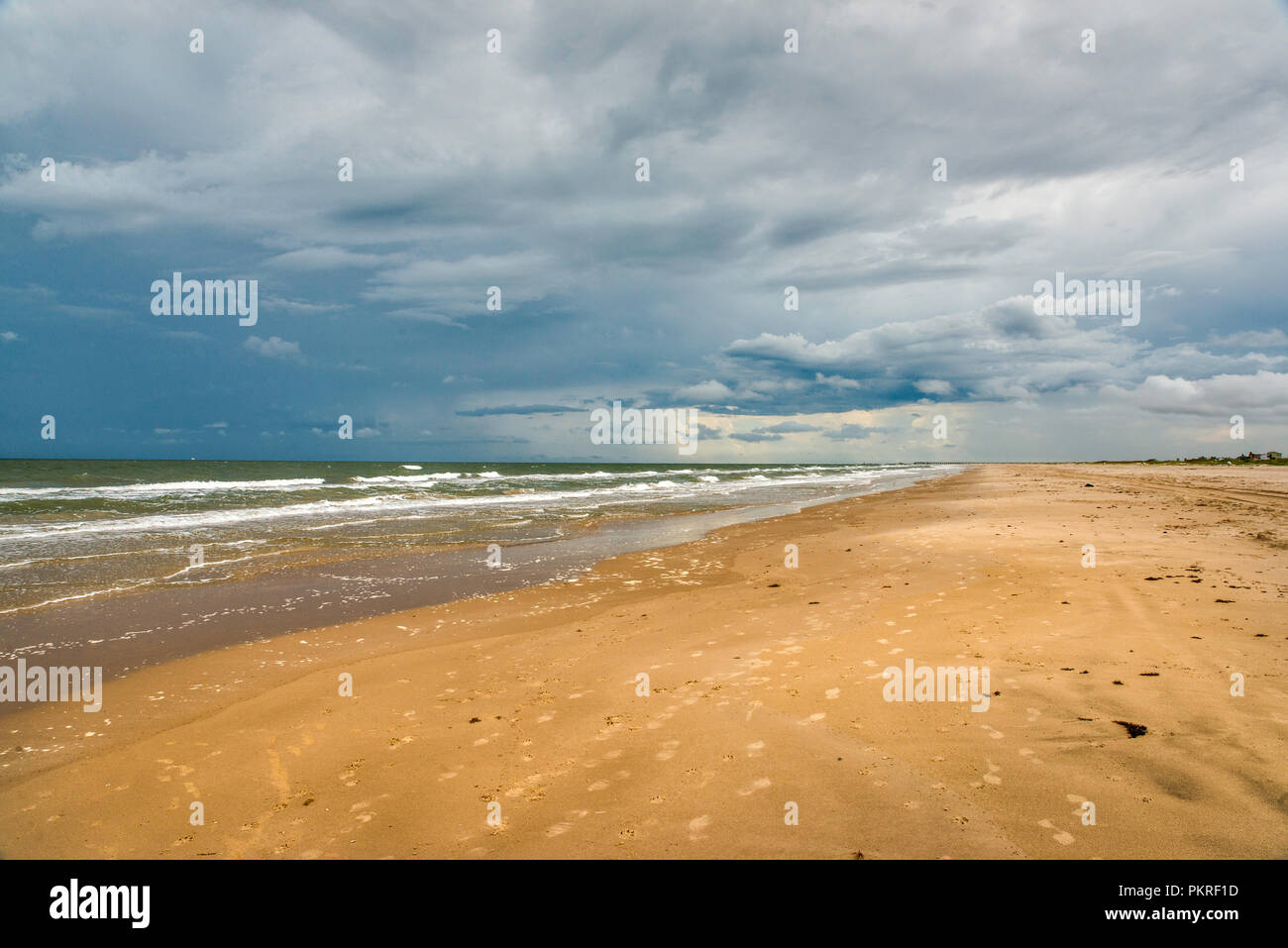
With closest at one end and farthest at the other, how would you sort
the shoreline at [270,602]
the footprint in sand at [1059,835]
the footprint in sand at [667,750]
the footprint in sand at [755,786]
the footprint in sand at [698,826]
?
the footprint in sand at [1059,835]
the footprint in sand at [698,826]
the footprint in sand at [755,786]
the footprint in sand at [667,750]
the shoreline at [270,602]

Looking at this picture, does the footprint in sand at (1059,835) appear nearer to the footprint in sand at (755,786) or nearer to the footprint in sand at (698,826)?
the footprint in sand at (755,786)

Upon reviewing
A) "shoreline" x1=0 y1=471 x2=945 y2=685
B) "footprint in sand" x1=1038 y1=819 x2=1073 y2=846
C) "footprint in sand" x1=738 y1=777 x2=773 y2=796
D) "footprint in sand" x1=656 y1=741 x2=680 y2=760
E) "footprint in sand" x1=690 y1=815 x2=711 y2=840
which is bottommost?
"footprint in sand" x1=690 y1=815 x2=711 y2=840

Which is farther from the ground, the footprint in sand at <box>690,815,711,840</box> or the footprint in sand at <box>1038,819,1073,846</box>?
the footprint in sand at <box>1038,819,1073,846</box>

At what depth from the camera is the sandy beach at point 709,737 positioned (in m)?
3.98

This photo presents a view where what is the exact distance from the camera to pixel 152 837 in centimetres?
426

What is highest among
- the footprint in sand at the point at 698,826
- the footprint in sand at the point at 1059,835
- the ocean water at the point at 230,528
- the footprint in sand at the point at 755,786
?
the ocean water at the point at 230,528

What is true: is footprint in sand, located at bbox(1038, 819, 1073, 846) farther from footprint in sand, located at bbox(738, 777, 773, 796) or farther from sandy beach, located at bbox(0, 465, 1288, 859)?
footprint in sand, located at bbox(738, 777, 773, 796)

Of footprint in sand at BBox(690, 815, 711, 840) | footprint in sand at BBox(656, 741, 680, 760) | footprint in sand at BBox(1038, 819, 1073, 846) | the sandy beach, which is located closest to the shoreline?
the sandy beach

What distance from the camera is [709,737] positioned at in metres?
5.32

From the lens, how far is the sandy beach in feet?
13.1

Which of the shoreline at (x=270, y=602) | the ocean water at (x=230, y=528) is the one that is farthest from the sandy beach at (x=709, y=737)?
the ocean water at (x=230, y=528)
